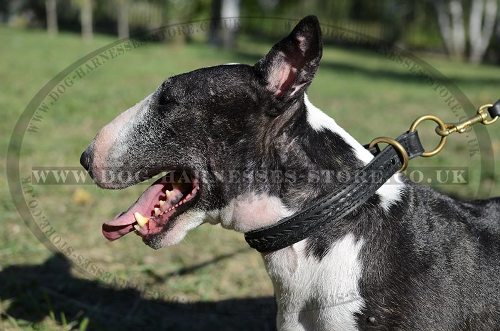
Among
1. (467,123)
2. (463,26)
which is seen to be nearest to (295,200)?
(467,123)

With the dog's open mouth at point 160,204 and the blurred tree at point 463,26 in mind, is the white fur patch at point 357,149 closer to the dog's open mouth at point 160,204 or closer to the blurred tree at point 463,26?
the dog's open mouth at point 160,204

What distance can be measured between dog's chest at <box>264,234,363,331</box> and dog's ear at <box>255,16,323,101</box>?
1.80ft

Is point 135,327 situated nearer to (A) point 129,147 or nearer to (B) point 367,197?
(A) point 129,147

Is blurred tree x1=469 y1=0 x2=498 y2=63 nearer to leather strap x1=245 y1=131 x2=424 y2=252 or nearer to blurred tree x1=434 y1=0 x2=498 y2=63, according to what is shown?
blurred tree x1=434 y1=0 x2=498 y2=63

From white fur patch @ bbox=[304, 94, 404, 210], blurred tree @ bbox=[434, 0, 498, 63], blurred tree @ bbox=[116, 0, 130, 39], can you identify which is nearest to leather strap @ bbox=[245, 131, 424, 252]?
white fur patch @ bbox=[304, 94, 404, 210]

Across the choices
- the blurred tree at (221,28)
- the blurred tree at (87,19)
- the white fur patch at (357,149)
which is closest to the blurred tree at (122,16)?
the blurred tree at (87,19)

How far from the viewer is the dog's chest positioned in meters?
2.17

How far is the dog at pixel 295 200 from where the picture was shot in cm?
217

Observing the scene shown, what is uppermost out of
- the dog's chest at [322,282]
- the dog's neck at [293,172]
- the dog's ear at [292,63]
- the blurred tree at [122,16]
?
the dog's ear at [292,63]

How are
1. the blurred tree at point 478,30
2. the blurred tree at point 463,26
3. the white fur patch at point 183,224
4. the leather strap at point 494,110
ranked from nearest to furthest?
the white fur patch at point 183,224, the leather strap at point 494,110, the blurred tree at point 478,30, the blurred tree at point 463,26

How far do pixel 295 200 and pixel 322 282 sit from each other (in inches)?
11.8

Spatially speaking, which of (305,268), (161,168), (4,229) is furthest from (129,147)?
(4,229)

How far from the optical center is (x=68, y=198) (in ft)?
16.9

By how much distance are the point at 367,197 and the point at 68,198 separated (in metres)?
3.55
